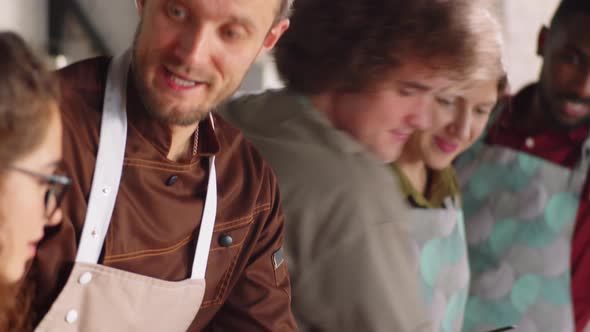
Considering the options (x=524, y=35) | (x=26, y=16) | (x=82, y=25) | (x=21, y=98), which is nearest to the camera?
(x=21, y=98)

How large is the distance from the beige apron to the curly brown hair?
0.33 feet

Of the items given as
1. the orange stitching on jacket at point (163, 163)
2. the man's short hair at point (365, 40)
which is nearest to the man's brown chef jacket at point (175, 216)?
the orange stitching on jacket at point (163, 163)

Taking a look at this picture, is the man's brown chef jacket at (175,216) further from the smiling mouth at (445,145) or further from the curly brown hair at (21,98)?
the smiling mouth at (445,145)

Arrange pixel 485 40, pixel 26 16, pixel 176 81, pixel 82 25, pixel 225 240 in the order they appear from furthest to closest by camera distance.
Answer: pixel 82 25
pixel 26 16
pixel 485 40
pixel 225 240
pixel 176 81

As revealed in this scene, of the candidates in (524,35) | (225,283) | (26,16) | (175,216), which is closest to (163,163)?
(175,216)

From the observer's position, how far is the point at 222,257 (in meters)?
0.67

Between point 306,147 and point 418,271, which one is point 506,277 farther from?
point 306,147

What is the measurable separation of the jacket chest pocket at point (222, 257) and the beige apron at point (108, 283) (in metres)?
0.05

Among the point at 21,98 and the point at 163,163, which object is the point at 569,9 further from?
the point at 21,98

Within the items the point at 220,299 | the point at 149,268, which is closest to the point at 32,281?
the point at 149,268

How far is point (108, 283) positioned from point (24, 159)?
0.15 metres

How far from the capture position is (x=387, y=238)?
29.3 inches

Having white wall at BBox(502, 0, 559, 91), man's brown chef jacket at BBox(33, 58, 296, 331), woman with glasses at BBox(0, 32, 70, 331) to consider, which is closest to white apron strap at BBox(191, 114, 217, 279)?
man's brown chef jacket at BBox(33, 58, 296, 331)

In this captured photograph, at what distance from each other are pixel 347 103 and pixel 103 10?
39 cm
